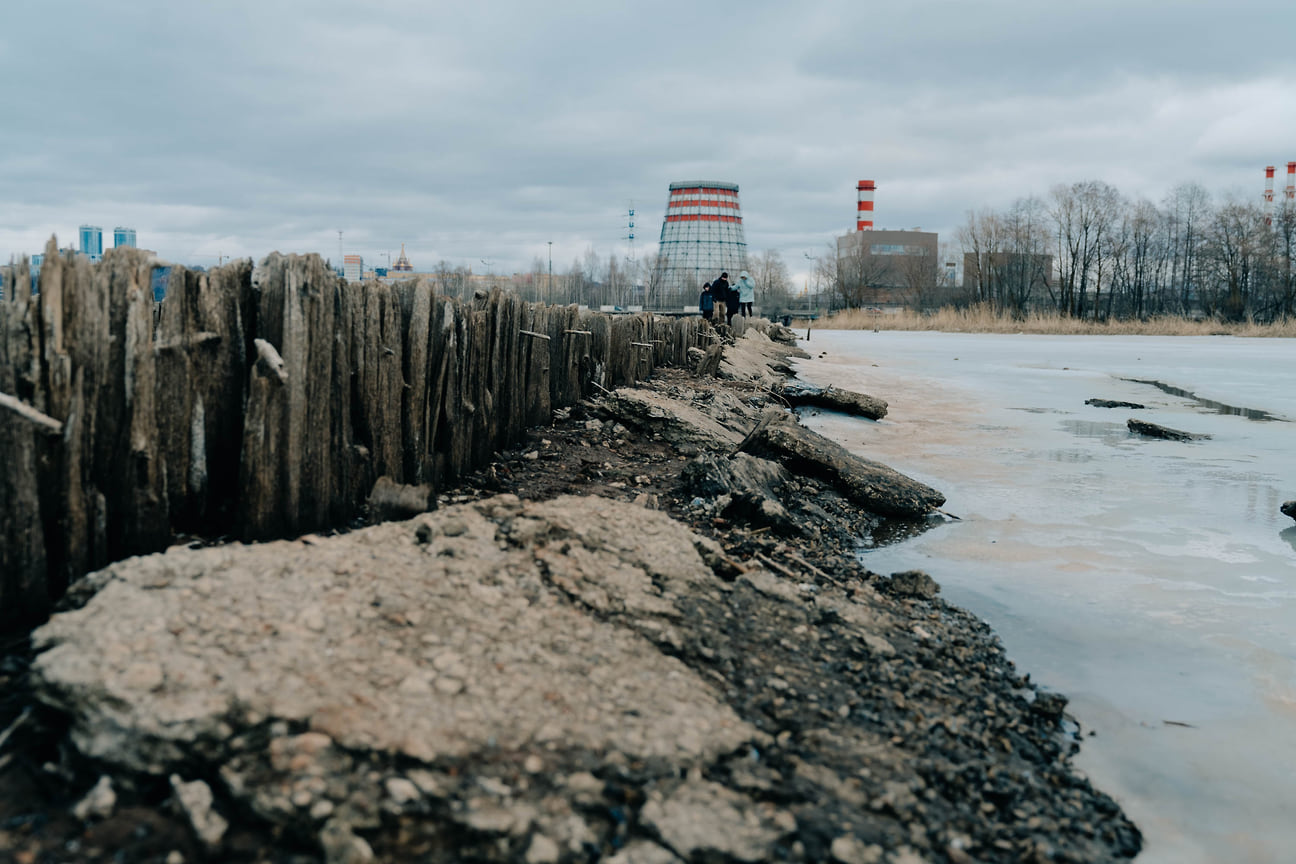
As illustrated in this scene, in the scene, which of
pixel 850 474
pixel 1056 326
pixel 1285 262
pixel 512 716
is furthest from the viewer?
pixel 1285 262

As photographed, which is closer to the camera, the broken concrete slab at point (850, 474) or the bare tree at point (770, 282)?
the broken concrete slab at point (850, 474)

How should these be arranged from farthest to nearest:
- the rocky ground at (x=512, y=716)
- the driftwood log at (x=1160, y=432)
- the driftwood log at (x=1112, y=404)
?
1. the driftwood log at (x=1112, y=404)
2. the driftwood log at (x=1160, y=432)
3. the rocky ground at (x=512, y=716)

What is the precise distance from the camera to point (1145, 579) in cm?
480

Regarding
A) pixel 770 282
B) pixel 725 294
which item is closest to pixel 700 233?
pixel 770 282

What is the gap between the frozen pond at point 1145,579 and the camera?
2.90 metres

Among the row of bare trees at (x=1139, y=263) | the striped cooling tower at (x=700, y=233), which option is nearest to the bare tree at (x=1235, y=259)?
the row of bare trees at (x=1139, y=263)

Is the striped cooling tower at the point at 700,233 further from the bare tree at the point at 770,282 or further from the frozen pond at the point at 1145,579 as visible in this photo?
the frozen pond at the point at 1145,579

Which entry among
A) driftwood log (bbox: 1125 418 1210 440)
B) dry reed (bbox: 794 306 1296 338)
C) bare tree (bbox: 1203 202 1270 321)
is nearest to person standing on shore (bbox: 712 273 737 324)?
driftwood log (bbox: 1125 418 1210 440)

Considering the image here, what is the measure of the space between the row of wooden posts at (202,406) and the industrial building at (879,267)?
2443 inches

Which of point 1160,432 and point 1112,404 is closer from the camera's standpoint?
point 1160,432

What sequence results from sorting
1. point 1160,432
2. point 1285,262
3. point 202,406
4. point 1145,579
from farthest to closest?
point 1285,262 < point 1160,432 < point 1145,579 < point 202,406

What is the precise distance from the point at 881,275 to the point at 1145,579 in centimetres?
6567

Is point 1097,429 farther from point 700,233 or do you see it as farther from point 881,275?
point 700,233

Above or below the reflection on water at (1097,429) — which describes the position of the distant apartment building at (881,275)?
above
